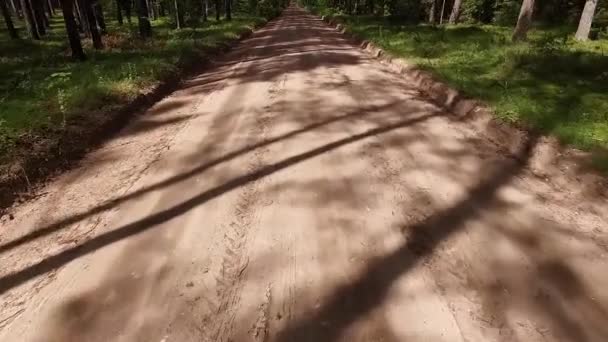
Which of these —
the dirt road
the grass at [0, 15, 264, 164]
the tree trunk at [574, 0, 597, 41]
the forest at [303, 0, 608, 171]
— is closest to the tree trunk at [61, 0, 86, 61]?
the grass at [0, 15, 264, 164]

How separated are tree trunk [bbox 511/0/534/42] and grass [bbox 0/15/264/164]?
1097 centimetres

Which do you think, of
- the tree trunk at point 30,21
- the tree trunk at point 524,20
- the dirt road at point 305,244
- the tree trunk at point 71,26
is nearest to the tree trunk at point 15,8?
the tree trunk at point 30,21

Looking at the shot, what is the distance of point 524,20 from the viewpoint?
42.1ft

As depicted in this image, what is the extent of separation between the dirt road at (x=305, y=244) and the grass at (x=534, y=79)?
0.79 m

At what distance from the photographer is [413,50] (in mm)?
13281

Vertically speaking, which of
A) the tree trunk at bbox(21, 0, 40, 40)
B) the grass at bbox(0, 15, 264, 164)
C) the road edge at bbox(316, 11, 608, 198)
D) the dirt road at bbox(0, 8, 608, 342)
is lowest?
the dirt road at bbox(0, 8, 608, 342)

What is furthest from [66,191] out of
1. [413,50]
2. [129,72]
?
[413,50]

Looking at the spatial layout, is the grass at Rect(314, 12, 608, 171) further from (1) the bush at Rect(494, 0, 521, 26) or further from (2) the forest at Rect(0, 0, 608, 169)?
(1) the bush at Rect(494, 0, 521, 26)

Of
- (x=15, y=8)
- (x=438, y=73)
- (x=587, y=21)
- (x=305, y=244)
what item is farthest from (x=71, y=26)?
(x=15, y=8)

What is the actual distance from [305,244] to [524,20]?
42.6ft

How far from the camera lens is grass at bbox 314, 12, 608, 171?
5945 mm

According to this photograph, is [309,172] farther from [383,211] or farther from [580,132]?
[580,132]

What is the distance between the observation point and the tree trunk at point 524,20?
41.5 feet

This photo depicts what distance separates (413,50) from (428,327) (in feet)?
39.5
